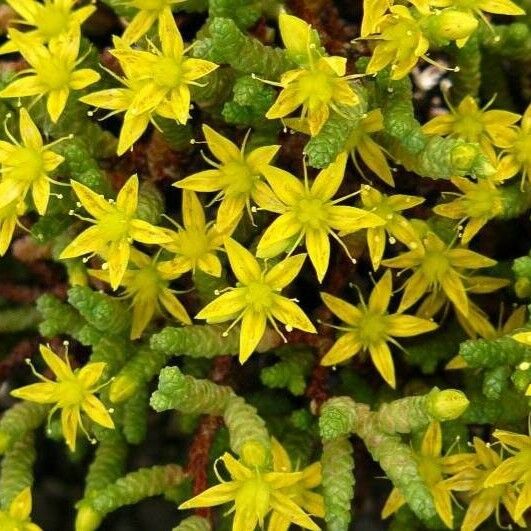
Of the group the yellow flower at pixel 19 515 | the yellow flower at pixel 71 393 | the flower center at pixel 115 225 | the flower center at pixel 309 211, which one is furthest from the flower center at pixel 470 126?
the yellow flower at pixel 19 515

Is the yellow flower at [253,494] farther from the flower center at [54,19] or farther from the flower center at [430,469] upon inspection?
the flower center at [54,19]

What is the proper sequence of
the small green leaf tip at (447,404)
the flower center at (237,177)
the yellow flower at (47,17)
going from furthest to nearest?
the yellow flower at (47,17), the flower center at (237,177), the small green leaf tip at (447,404)

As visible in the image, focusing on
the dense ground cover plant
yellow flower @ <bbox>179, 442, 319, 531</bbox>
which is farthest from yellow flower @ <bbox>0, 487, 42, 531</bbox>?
yellow flower @ <bbox>179, 442, 319, 531</bbox>

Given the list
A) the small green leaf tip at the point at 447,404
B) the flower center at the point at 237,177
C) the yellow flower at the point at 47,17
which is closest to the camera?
the small green leaf tip at the point at 447,404

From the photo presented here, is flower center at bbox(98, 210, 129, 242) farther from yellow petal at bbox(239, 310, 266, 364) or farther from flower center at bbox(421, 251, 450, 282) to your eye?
flower center at bbox(421, 251, 450, 282)

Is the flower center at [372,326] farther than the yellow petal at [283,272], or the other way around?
the flower center at [372,326]

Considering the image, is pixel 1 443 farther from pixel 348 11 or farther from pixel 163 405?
pixel 348 11

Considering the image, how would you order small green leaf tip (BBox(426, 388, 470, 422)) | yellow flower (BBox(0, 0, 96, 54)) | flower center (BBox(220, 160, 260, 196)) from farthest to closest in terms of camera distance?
yellow flower (BBox(0, 0, 96, 54)), flower center (BBox(220, 160, 260, 196)), small green leaf tip (BBox(426, 388, 470, 422))
